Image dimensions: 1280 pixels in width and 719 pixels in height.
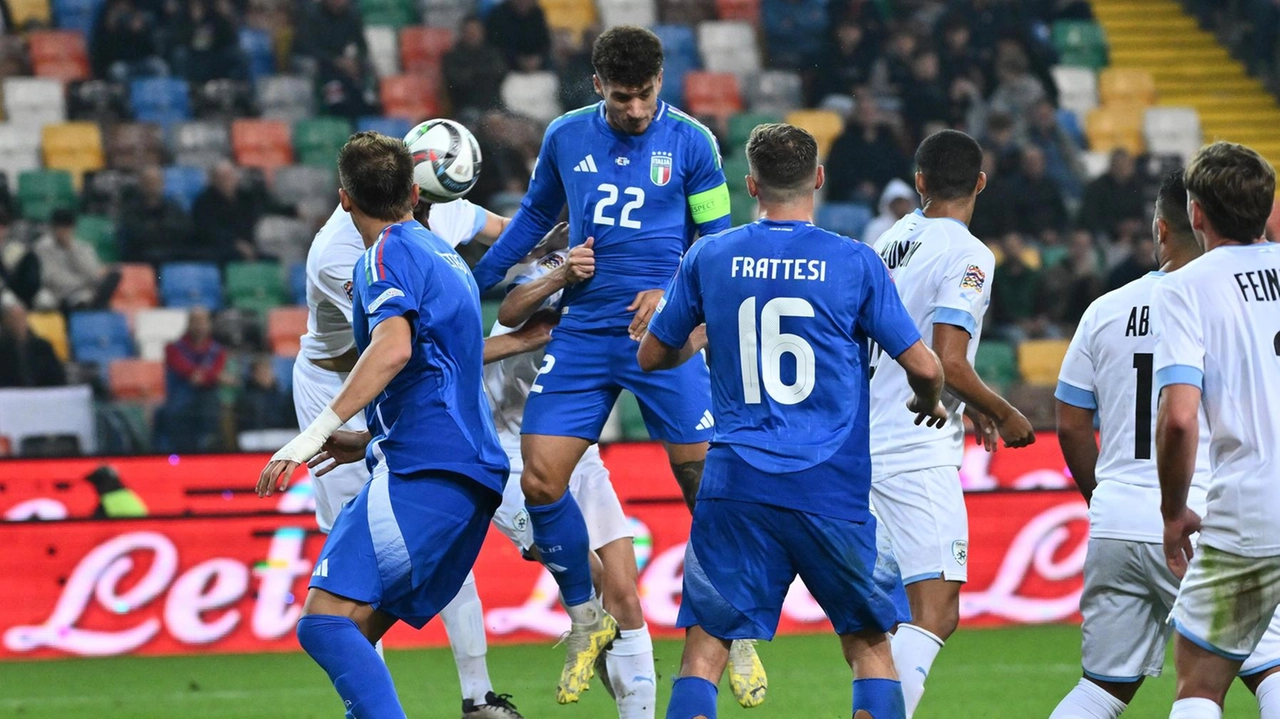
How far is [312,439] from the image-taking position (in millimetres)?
5070

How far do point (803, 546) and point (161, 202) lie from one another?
32.0 feet

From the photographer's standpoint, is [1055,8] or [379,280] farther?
[1055,8]

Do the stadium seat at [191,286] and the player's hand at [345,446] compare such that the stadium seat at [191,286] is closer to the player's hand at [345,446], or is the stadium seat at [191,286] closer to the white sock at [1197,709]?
the player's hand at [345,446]

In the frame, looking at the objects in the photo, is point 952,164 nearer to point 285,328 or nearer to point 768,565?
point 768,565

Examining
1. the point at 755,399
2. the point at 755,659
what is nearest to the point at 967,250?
the point at 755,399

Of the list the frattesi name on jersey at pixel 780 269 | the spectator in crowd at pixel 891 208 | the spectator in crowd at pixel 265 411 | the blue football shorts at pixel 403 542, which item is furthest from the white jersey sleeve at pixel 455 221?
the spectator in crowd at pixel 891 208

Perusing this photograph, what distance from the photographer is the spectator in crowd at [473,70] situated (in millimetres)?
14867

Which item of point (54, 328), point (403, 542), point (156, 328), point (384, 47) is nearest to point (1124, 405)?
point (403, 542)

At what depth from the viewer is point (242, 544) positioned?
10.2m

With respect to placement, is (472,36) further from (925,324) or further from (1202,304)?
(1202,304)

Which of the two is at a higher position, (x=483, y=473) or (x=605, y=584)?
(x=483, y=473)

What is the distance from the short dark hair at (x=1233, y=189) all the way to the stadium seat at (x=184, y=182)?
10.5 meters

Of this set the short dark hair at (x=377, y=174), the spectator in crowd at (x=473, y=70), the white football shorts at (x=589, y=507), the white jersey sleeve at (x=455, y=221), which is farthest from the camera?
the spectator in crowd at (x=473, y=70)

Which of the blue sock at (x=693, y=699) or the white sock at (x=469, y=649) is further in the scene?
the white sock at (x=469, y=649)
